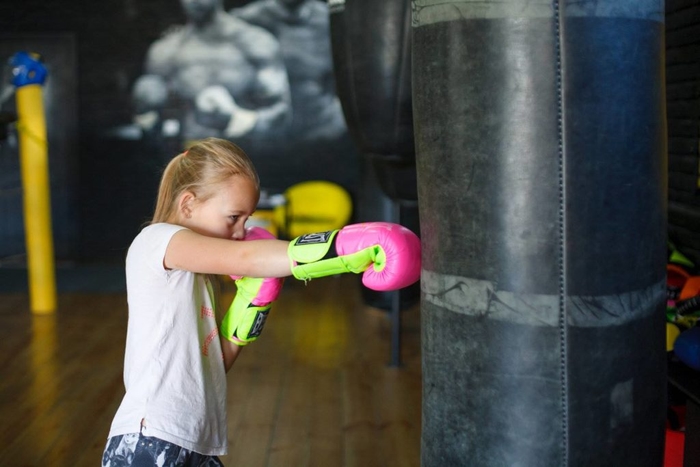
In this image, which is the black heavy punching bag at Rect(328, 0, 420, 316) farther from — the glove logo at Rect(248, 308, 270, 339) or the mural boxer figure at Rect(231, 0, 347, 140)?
the mural boxer figure at Rect(231, 0, 347, 140)

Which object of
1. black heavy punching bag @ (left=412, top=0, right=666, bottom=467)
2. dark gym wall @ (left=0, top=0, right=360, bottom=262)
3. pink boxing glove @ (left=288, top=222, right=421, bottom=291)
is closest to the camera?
black heavy punching bag @ (left=412, top=0, right=666, bottom=467)

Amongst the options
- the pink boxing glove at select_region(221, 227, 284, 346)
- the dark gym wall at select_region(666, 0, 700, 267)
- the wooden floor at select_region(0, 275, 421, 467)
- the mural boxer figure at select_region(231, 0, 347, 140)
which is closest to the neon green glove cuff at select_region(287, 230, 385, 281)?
the pink boxing glove at select_region(221, 227, 284, 346)

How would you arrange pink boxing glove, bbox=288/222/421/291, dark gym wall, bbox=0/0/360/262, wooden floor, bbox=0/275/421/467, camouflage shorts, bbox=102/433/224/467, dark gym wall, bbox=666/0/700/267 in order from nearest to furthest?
pink boxing glove, bbox=288/222/421/291 < camouflage shorts, bbox=102/433/224/467 < wooden floor, bbox=0/275/421/467 < dark gym wall, bbox=666/0/700/267 < dark gym wall, bbox=0/0/360/262

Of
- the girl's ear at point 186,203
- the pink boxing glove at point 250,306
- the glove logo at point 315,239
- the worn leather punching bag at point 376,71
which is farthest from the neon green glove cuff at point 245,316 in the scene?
the worn leather punching bag at point 376,71

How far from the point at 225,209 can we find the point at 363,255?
1.17 feet

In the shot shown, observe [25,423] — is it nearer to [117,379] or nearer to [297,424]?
[117,379]

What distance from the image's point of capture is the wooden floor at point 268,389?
304 centimetres

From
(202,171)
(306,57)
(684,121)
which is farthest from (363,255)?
(306,57)

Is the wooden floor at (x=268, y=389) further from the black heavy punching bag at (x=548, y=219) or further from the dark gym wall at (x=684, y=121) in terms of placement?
the black heavy punching bag at (x=548, y=219)

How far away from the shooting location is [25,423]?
10.7 feet

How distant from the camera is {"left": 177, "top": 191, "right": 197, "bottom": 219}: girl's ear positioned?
5.62 ft

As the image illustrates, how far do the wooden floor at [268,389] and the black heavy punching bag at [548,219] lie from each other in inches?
64.6

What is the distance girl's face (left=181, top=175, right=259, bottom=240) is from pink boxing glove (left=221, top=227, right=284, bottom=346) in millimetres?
130

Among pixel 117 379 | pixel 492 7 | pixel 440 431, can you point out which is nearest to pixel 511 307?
pixel 440 431
